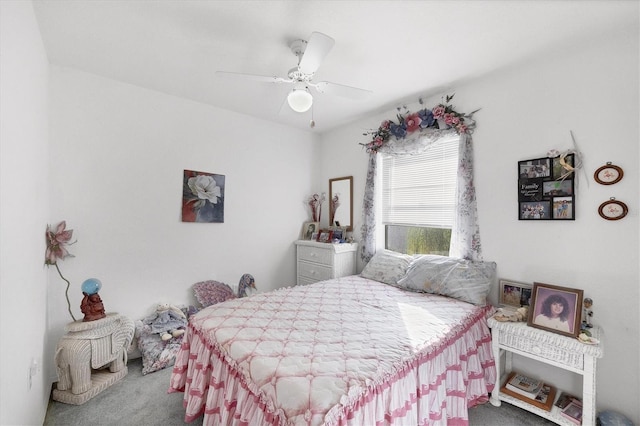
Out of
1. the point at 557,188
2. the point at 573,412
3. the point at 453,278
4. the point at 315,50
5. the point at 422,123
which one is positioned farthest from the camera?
the point at 422,123

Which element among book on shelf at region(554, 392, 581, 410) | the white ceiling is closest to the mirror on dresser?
the white ceiling

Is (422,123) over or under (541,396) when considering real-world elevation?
over

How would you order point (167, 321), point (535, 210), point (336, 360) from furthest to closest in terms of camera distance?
point (167, 321), point (535, 210), point (336, 360)

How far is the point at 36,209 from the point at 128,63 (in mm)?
1313

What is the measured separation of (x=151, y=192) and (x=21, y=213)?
1.35 meters

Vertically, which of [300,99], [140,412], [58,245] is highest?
[300,99]

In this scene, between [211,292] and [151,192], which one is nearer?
[151,192]

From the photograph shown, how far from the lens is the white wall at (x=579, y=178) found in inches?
70.5

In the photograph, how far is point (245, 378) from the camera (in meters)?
1.31

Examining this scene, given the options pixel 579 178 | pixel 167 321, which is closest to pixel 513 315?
pixel 579 178

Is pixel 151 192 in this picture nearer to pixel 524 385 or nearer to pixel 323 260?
pixel 323 260

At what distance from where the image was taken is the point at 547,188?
2.11 meters

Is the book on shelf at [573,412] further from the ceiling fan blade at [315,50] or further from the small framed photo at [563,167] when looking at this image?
the ceiling fan blade at [315,50]

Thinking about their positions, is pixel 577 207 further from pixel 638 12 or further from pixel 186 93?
pixel 186 93
